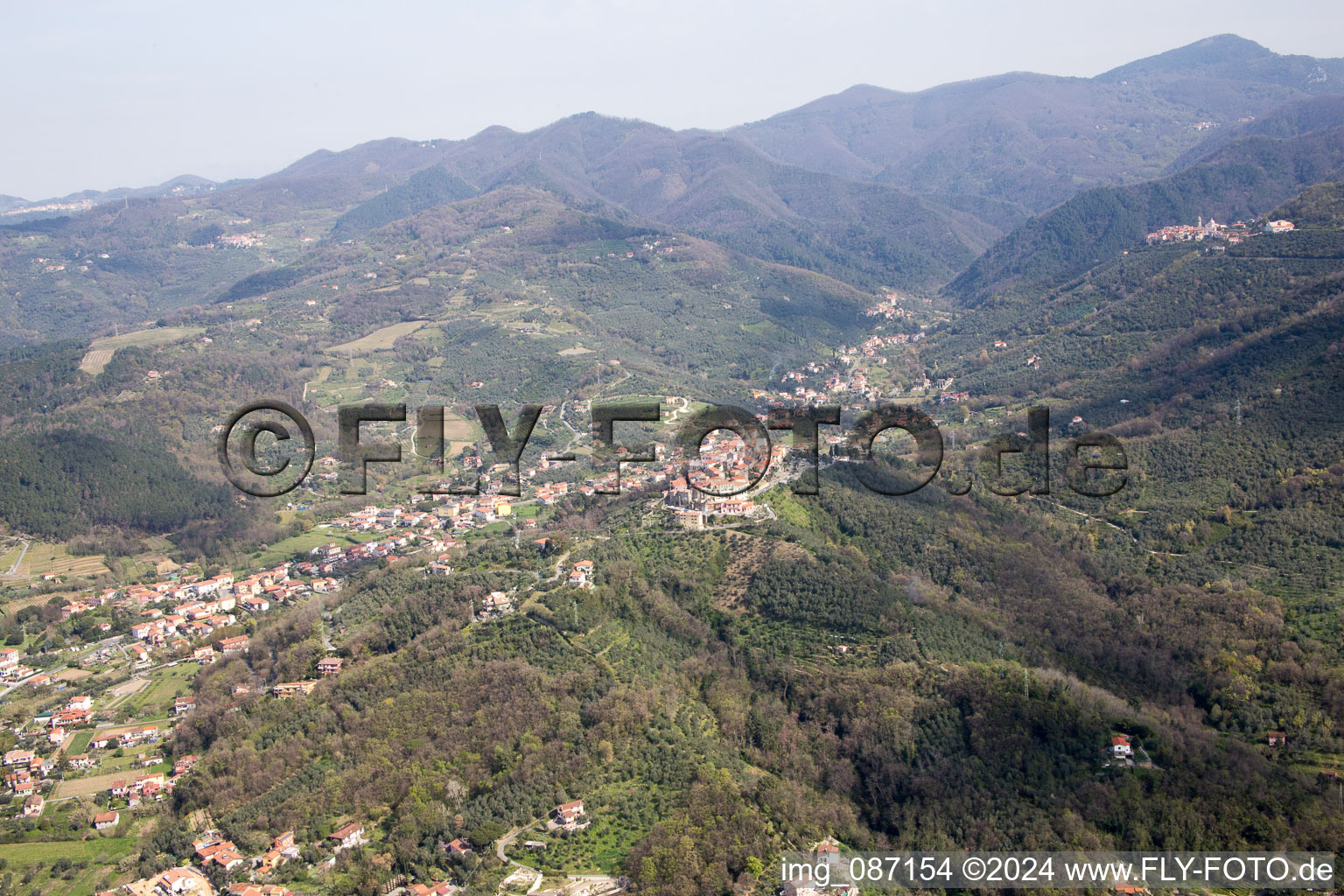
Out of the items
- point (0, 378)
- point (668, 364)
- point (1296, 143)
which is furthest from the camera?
point (1296, 143)

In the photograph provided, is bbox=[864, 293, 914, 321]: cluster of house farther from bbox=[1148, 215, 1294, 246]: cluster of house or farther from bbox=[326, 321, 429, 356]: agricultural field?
bbox=[326, 321, 429, 356]: agricultural field

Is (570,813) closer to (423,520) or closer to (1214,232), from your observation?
(423,520)

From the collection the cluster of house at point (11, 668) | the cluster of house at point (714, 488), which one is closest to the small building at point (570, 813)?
the cluster of house at point (714, 488)

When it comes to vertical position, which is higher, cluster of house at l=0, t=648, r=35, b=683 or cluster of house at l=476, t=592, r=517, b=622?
cluster of house at l=476, t=592, r=517, b=622

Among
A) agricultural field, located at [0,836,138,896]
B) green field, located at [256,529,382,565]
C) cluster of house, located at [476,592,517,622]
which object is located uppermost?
cluster of house, located at [476,592,517,622]

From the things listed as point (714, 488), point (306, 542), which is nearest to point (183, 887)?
point (714, 488)

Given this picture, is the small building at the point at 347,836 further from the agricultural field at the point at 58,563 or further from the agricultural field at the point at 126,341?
the agricultural field at the point at 126,341

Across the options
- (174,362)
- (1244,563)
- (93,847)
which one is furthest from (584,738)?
(174,362)

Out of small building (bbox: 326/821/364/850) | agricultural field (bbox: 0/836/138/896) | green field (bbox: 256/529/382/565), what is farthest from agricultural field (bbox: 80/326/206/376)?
small building (bbox: 326/821/364/850)

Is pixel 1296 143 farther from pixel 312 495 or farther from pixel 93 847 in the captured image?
pixel 93 847
